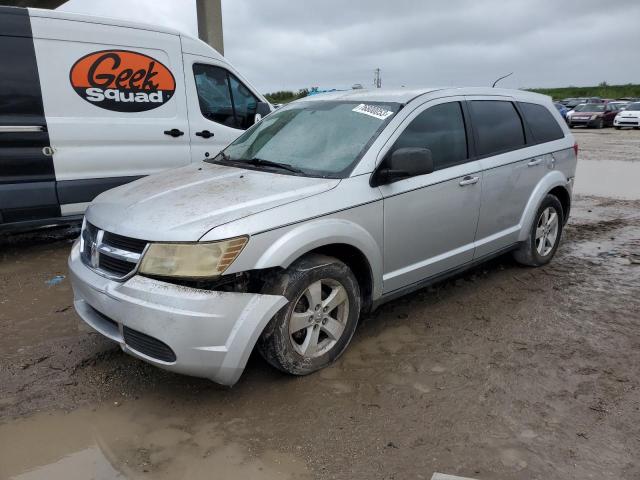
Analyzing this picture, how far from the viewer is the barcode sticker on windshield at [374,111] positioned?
369cm

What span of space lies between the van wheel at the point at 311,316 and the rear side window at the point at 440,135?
3.35ft

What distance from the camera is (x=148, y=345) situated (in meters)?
2.76

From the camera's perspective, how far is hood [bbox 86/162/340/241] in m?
2.78

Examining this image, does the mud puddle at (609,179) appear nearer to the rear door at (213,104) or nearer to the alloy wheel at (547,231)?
the alloy wheel at (547,231)

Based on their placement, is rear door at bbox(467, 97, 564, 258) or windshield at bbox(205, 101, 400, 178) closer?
windshield at bbox(205, 101, 400, 178)

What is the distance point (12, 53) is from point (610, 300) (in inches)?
225

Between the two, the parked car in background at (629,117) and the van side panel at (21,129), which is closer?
the van side panel at (21,129)

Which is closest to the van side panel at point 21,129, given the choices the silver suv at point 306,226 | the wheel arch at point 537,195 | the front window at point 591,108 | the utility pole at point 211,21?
the silver suv at point 306,226

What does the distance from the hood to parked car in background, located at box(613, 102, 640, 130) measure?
29263 mm

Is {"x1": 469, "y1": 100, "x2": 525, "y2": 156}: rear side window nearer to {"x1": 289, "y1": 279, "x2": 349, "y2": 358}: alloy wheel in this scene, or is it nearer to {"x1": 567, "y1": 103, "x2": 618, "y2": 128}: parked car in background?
{"x1": 289, "y1": 279, "x2": 349, "y2": 358}: alloy wheel

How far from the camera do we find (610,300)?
442cm

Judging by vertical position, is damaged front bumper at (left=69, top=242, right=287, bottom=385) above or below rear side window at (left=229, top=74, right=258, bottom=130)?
below

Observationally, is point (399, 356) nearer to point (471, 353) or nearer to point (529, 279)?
point (471, 353)

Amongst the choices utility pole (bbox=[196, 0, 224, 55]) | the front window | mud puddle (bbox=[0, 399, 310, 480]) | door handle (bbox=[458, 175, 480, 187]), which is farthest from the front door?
the front window
